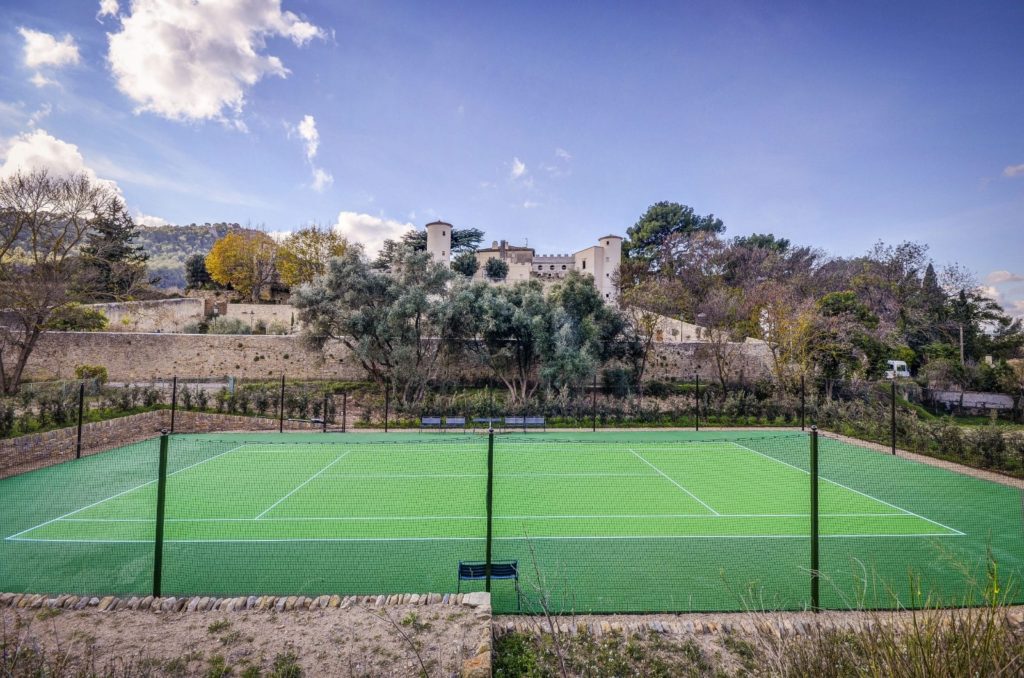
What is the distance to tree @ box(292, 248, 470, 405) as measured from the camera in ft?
69.2

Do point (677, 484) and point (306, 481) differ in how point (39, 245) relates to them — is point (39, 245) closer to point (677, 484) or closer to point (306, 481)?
point (306, 481)

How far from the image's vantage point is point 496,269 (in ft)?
184

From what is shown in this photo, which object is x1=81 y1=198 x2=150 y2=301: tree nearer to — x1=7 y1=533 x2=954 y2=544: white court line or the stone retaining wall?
the stone retaining wall

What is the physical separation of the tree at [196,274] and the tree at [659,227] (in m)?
39.3

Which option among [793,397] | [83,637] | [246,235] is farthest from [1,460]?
[246,235]

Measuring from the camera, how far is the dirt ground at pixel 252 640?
3.93 meters

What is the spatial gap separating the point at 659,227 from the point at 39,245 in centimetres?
4534

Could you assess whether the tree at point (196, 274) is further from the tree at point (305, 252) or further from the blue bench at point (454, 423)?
the blue bench at point (454, 423)

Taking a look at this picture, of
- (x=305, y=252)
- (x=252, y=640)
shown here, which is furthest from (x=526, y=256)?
(x=252, y=640)

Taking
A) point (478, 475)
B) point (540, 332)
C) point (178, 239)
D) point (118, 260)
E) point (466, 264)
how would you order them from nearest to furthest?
point (478, 475) → point (540, 332) → point (118, 260) → point (466, 264) → point (178, 239)

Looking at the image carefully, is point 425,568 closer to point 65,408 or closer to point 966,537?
point 966,537

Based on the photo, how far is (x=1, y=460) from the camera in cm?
1046

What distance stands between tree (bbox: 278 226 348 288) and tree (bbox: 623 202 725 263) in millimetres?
27549

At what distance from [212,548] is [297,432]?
10186mm
